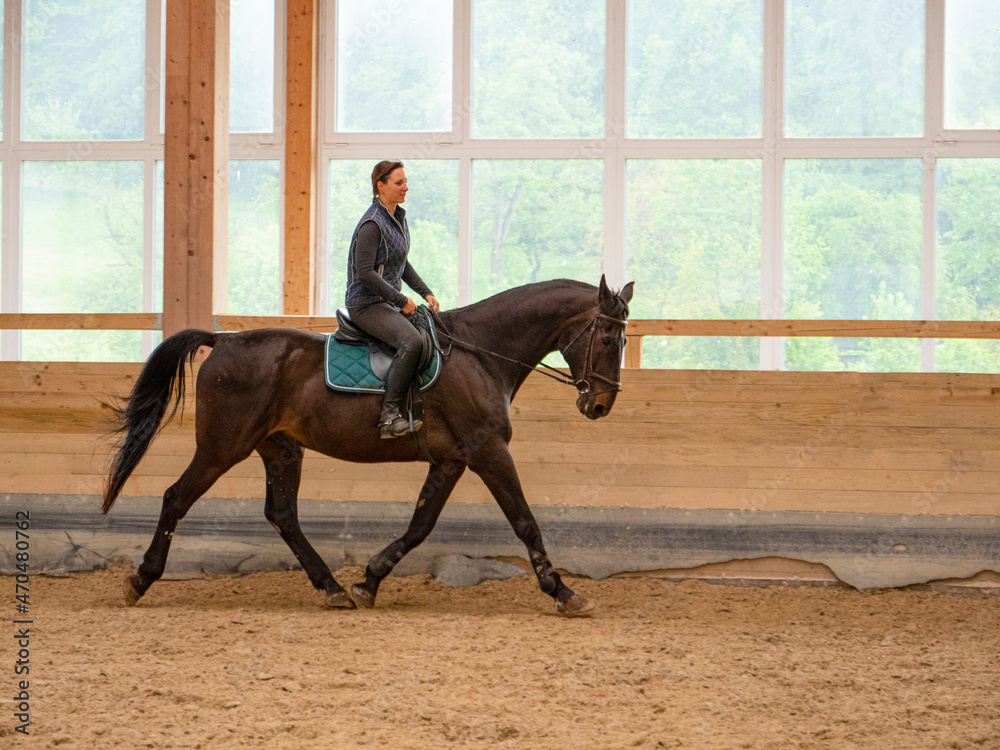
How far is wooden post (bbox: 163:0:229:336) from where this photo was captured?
→ 5578 millimetres

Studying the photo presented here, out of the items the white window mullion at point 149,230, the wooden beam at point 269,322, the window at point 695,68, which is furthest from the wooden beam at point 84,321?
the window at point 695,68

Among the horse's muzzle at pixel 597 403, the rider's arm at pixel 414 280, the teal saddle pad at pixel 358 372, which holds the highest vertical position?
the rider's arm at pixel 414 280

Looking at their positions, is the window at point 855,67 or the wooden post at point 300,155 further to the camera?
the wooden post at point 300,155

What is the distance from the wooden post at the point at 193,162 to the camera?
558 centimetres

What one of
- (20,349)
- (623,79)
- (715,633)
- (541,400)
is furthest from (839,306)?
(20,349)

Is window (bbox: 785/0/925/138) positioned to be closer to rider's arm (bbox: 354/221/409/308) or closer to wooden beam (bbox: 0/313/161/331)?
rider's arm (bbox: 354/221/409/308)

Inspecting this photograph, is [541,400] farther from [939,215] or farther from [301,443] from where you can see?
[939,215]

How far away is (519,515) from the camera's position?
440cm

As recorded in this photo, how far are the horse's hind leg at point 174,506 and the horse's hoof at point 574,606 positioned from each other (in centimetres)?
180

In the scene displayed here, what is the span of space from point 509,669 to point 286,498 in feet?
5.82

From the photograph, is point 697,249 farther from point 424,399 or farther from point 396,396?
point 396,396

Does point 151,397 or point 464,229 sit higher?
point 464,229

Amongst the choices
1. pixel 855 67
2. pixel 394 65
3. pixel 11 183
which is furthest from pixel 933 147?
pixel 11 183

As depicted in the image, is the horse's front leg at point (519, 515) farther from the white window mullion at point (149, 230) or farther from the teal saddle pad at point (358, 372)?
the white window mullion at point (149, 230)
